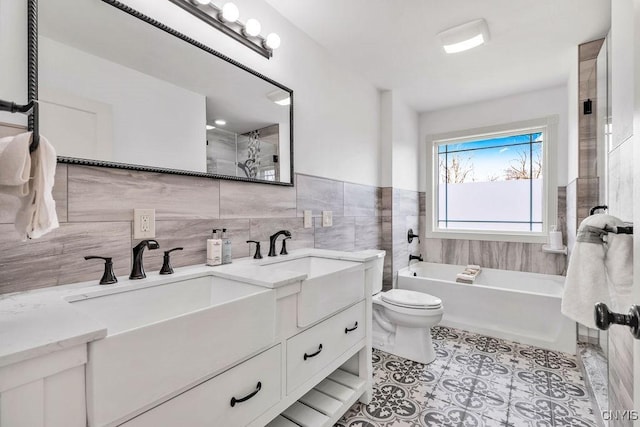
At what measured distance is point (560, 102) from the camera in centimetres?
288

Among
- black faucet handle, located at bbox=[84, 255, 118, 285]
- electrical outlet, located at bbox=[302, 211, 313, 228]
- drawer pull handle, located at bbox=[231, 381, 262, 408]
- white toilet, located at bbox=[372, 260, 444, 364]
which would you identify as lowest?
white toilet, located at bbox=[372, 260, 444, 364]

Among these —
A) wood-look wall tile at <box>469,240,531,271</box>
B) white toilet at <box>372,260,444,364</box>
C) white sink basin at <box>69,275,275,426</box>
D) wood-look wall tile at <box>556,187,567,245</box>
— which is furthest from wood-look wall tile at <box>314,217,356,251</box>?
wood-look wall tile at <box>556,187,567,245</box>

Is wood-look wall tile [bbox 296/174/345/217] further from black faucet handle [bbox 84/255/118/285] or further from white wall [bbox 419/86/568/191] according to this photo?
white wall [bbox 419/86/568/191]

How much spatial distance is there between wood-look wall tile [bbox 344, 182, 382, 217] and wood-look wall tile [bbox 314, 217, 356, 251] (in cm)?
10

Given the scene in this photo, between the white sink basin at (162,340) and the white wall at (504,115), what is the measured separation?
3.15 meters

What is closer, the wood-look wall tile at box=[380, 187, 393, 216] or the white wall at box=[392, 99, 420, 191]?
the wood-look wall tile at box=[380, 187, 393, 216]

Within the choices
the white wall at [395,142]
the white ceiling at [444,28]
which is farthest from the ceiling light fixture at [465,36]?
the white wall at [395,142]

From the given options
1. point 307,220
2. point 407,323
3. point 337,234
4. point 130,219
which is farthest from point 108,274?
point 407,323

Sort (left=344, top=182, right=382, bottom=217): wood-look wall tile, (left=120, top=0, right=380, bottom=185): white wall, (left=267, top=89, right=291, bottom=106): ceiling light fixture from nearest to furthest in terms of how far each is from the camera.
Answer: (left=120, top=0, right=380, bottom=185): white wall, (left=267, top=89, right=291, bottom=106): ceiling light fixture, (left=344, top=182, right=382, bottom=217): wood-look wall tile

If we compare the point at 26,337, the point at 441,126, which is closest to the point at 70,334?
the point at 26,337

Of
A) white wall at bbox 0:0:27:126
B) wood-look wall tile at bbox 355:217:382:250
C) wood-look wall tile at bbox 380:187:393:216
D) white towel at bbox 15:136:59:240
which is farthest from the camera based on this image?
wood-look wall tile at bbox 380:187:393:216

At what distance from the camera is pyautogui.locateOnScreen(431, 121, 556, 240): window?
3.10 metres

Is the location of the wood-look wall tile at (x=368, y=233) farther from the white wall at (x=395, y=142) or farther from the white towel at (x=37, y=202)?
the white towel at (x=37, y=202)

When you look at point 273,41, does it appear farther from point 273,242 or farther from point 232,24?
point 273,242
